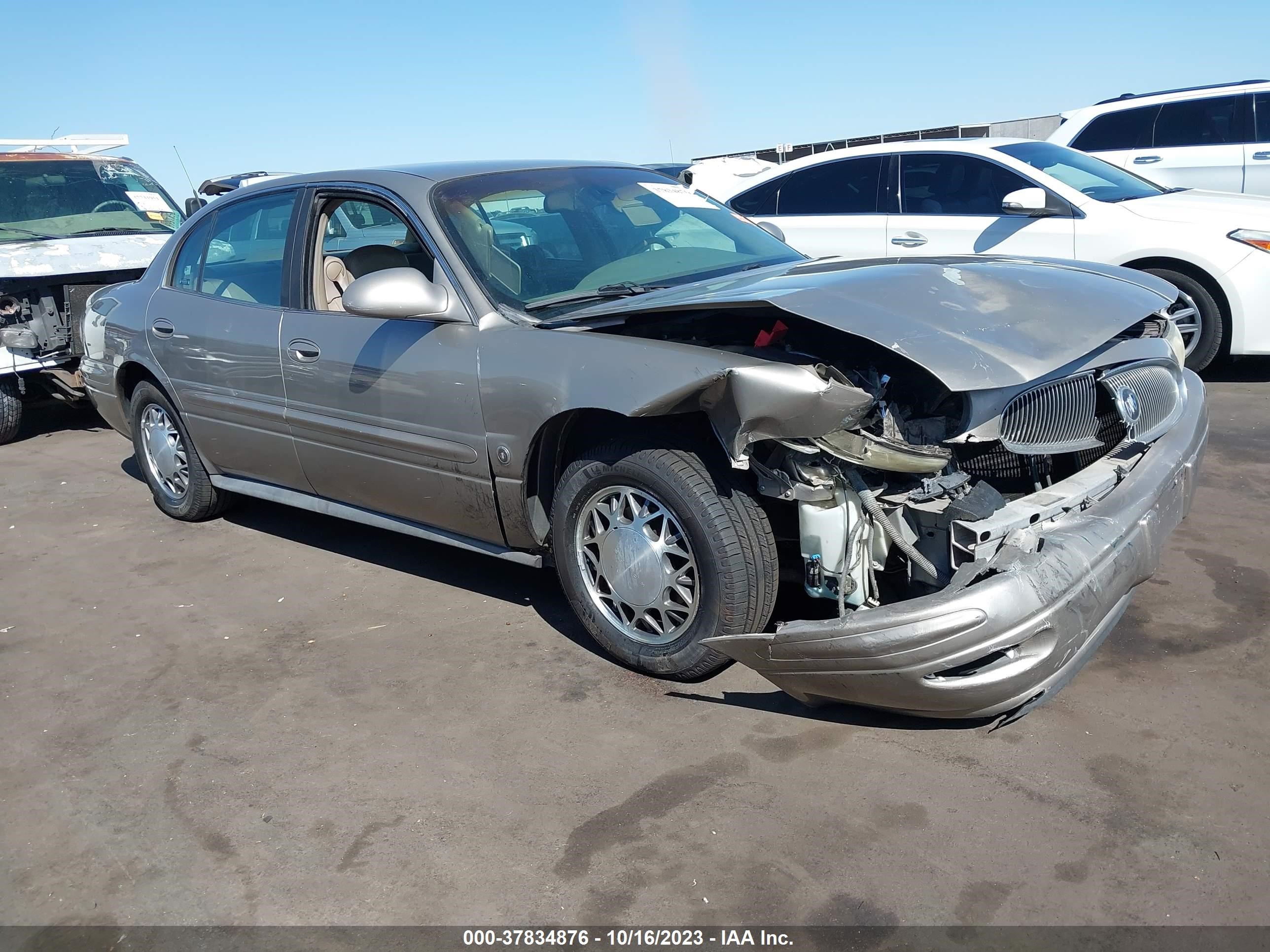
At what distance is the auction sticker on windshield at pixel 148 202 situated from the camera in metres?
8.40

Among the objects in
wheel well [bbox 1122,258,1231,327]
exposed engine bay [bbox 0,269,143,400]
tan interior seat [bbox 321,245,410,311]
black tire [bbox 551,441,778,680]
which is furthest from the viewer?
exposed engine bay [bbox 0,269,143,400]

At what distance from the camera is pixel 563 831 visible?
2.68m

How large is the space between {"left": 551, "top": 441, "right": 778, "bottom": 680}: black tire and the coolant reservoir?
0.16 meters

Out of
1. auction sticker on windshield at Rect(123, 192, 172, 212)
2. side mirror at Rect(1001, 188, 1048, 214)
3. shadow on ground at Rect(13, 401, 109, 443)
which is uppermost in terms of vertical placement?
auction sticker on windshield at Rect(123, 192, 172, 212)

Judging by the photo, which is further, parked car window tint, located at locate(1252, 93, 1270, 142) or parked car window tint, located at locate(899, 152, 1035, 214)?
parked car window tint, located at locate(1252, 93, 1270, 142)

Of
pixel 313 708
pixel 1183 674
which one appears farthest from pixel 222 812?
pixel 1183 674

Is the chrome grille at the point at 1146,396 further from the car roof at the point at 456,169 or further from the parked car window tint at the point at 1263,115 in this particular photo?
the parked car window tint at the point at 1263,115

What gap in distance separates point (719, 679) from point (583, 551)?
0.60 meters

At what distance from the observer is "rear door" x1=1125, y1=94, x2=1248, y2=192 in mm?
9500

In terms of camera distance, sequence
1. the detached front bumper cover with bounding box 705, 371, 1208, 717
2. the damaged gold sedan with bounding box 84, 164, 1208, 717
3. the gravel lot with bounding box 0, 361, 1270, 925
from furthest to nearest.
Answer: the damaged gold sedan with bounding box 84, 164, 1208, 717
the detached front bumper cover with bounding box 705, 371, 1208, 717
the gravel lot with bounding box 0, 361, 1270, 925

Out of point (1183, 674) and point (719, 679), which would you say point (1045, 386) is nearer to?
point (1183, 674)

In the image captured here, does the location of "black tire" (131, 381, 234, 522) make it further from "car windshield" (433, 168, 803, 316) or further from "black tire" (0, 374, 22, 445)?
"black tire" (0, 374, 22, 445)

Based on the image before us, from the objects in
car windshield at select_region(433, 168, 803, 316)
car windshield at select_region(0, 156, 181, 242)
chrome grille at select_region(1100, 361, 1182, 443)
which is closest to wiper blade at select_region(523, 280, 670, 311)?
car windshield at select_region(433, 168, 803, 316)

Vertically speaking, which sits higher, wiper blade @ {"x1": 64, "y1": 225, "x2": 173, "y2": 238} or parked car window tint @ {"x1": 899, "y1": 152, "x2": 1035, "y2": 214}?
wiper blade @ {"x1": 64, "y1": 225, "x2": 173, "y2": 238}
